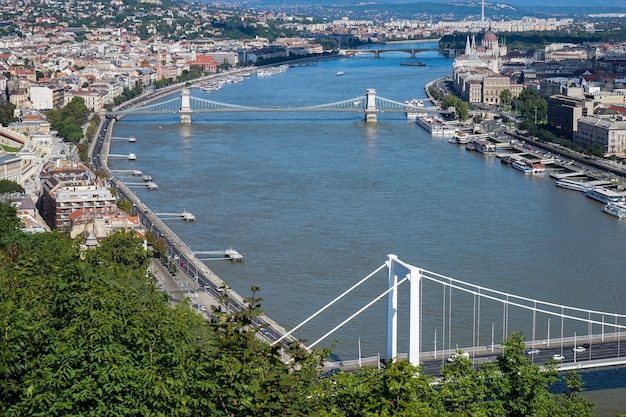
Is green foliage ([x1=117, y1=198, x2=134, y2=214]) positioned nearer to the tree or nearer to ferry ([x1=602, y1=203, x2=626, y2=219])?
ferry ([x1=602, y1=203, x2=626, y2=219])

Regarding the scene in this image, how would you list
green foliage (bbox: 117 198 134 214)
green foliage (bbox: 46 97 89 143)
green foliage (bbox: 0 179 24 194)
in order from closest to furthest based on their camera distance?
green foliage (bbox: 117 198 134 214) → green foliage (bbox: 0 179 24 194) → green foliage (bbox: 46 97 89 143)

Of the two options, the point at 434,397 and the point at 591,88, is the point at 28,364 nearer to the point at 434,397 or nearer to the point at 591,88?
the point at 434,397

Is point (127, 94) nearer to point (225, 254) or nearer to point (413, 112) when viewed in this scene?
point (413, 112)

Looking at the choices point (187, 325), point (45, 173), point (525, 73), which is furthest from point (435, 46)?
point (187, 325)

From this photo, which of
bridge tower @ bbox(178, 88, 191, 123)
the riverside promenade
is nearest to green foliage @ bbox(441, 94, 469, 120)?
bridge tower @ bbox(178, 88, 191, 123)

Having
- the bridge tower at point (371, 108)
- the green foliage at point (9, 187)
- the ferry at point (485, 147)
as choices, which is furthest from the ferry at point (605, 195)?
the bridge tower at point (371, 108)

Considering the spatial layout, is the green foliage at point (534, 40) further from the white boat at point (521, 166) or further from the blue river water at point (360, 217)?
the white boat at point (521, 166)
